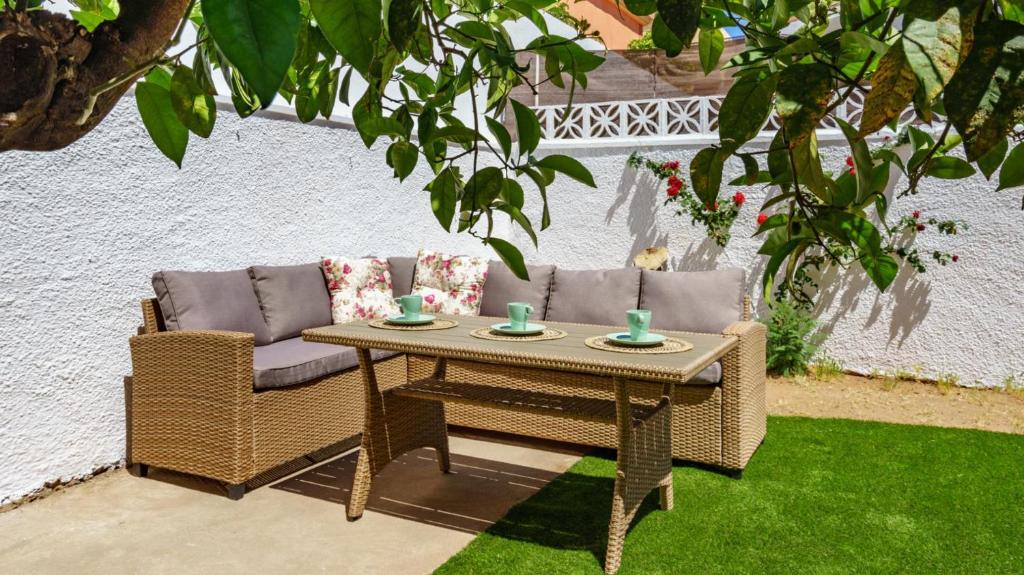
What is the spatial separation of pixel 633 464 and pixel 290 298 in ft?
8.01

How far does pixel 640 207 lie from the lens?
5.93 m

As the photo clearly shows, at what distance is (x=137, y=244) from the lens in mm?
3650

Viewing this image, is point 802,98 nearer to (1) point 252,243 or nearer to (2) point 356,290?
(1) point 252,243

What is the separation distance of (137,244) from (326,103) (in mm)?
3545

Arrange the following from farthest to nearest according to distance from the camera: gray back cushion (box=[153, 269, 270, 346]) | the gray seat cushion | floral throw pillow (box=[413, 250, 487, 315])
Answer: floral throw pillow (box=[413, 250, 487, 315]), gray back cushion (box=[153, 269, 270, 346]), the gray seat cushion

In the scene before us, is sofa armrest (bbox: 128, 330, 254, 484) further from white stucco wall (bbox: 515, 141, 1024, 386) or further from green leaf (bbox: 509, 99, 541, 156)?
white stucco wall (bbox: 515, 141, 1024, 386)

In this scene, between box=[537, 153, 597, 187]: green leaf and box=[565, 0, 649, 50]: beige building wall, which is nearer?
box=[537, 153, 597, 187]: green leaf

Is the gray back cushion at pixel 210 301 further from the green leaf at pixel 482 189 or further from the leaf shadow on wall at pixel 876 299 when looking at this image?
the leaf shadow on wall at pixel 876 299

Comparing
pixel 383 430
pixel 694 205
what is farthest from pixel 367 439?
pixel 694 205

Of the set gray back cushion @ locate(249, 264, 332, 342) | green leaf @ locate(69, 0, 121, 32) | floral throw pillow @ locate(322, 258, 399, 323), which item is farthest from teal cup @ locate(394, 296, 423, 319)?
green leaf @ locate(69, 0, 121, 32)

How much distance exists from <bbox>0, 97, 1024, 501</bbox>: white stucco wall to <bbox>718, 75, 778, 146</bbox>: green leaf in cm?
357

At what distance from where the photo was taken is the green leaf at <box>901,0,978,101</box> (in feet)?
0.76

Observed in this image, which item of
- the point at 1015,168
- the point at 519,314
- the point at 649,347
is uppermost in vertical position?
the point at 1015,168

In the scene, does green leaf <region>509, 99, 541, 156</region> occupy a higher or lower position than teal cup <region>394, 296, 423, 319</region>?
higher
